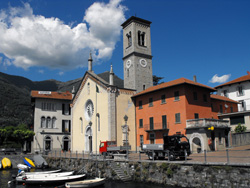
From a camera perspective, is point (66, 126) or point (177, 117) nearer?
point (177, 117)

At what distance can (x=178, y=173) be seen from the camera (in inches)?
696

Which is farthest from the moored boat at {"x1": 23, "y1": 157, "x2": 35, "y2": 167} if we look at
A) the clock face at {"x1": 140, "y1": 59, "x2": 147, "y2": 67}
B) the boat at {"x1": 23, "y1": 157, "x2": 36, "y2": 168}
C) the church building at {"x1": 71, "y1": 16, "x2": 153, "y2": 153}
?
the clock face at {"x1": 140, "y1": 59, "x2": 147, "y2": 67}

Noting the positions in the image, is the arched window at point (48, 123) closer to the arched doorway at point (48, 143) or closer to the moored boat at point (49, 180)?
the arched doorway at point (48, 143)

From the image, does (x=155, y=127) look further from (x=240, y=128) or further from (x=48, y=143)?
(x=48, y=143)

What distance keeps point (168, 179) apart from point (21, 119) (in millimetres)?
84482

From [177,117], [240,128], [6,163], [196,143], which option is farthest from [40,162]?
[240,128]

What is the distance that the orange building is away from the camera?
30.6 metres

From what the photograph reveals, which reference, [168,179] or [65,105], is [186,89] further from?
[65,105]

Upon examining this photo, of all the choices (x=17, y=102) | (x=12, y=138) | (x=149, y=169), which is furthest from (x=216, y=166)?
(x=17, y=102)

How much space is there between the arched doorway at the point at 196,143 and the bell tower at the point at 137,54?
15.0 meters

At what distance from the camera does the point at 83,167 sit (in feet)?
→ 88.6

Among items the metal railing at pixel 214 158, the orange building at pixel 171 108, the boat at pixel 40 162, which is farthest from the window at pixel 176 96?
the boat at pixel 40 162

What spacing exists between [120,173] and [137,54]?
2550 centimetres

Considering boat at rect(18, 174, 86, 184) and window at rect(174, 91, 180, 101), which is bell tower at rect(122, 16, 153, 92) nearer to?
window at rect(174, 91, 180, 101)
